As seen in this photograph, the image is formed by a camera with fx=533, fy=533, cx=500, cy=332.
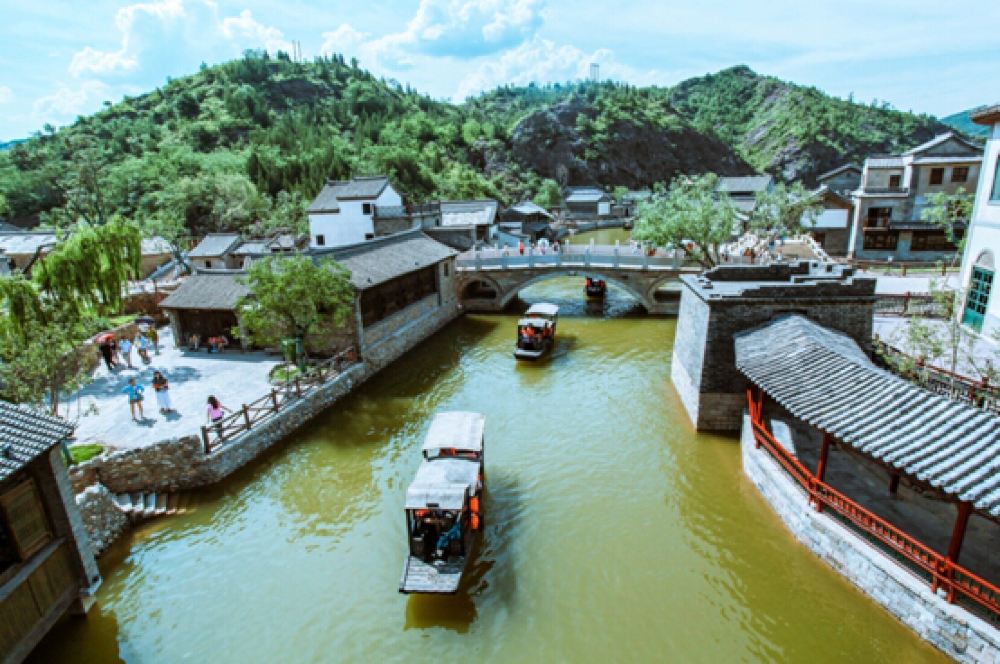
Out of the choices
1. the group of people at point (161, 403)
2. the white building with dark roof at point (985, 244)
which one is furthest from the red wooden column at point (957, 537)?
the group of people at point (161, 403)

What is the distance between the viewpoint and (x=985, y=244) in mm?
24750

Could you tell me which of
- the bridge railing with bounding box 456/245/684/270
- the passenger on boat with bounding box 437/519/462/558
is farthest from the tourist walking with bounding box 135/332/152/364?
the bridge railing with bounding box 456/245/684/270

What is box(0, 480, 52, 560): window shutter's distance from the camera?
445 inches

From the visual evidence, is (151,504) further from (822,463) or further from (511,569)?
(822,463)

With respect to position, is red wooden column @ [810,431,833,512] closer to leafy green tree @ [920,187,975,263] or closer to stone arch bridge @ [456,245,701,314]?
leafy green tree @ [920,187,975,263]

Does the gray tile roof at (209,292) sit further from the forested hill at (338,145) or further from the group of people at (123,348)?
the forested hill at (338,145)

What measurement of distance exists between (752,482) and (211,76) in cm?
16627

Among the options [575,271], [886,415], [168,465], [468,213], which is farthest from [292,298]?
[468,213]

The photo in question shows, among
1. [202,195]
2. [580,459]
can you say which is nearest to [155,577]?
[580,459]

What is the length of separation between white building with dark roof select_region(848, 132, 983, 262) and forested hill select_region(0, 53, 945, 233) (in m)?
58.5

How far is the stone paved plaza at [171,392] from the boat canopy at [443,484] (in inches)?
382

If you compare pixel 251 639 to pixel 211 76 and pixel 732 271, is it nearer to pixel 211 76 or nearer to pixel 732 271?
pixel 732 271

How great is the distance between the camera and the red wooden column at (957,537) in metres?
10.6

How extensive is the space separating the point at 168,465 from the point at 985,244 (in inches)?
1398
